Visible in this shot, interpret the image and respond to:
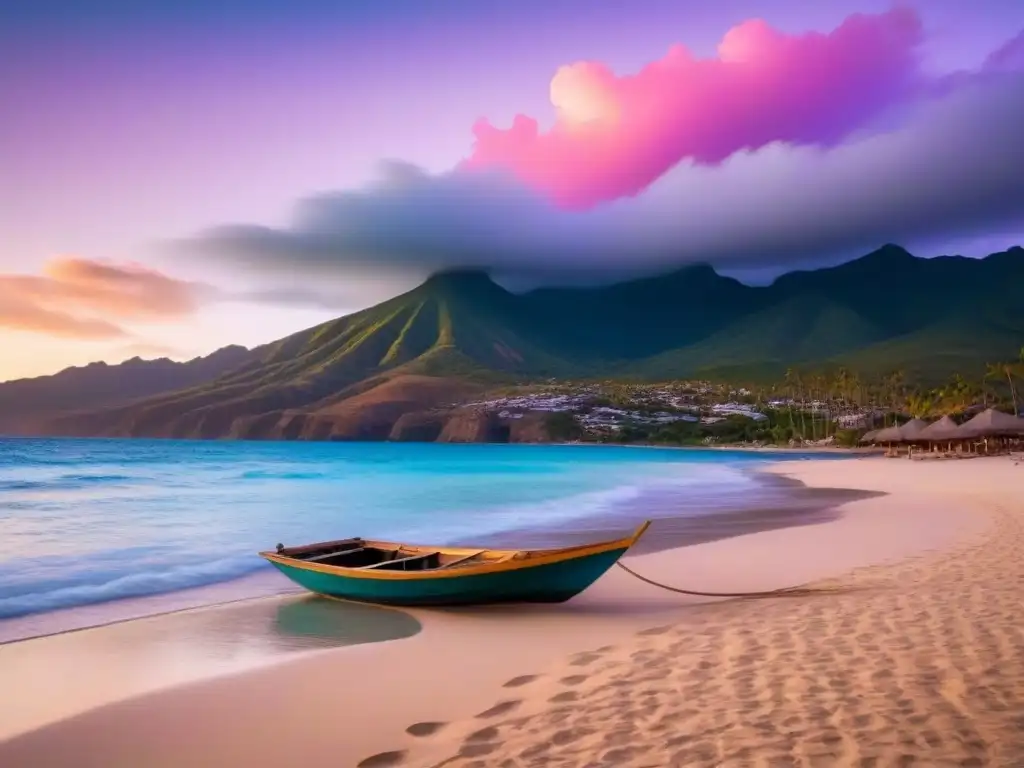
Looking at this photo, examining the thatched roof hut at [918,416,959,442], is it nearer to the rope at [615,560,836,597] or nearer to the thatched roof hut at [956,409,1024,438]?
the thatched roof hut at [956,409,1024,438]

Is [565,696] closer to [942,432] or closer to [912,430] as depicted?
[942,432]

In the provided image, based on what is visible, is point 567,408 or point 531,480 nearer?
point 531,480

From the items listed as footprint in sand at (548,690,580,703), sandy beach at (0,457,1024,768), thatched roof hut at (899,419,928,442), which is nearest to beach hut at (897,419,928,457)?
thatched roof hut at (899,419,928,442)

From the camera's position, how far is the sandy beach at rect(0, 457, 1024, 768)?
14.9 ft

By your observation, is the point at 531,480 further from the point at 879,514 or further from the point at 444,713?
the point at 444,713

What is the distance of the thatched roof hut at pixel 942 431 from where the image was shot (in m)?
52.2

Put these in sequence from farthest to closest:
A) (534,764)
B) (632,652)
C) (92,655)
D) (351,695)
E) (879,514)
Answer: (879,514), (92,655), (632,652), (351,695), (534,764)

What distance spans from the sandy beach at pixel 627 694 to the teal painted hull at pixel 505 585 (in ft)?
0.61

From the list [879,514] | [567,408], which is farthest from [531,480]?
[567,408]

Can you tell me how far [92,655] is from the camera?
8109mm

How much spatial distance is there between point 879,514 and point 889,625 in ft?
49.1

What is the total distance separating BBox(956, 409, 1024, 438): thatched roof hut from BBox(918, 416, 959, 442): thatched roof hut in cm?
151

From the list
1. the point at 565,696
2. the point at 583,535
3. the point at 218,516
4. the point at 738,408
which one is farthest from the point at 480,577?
the point at 738,408

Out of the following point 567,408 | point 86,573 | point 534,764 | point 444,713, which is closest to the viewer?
point 534,764
